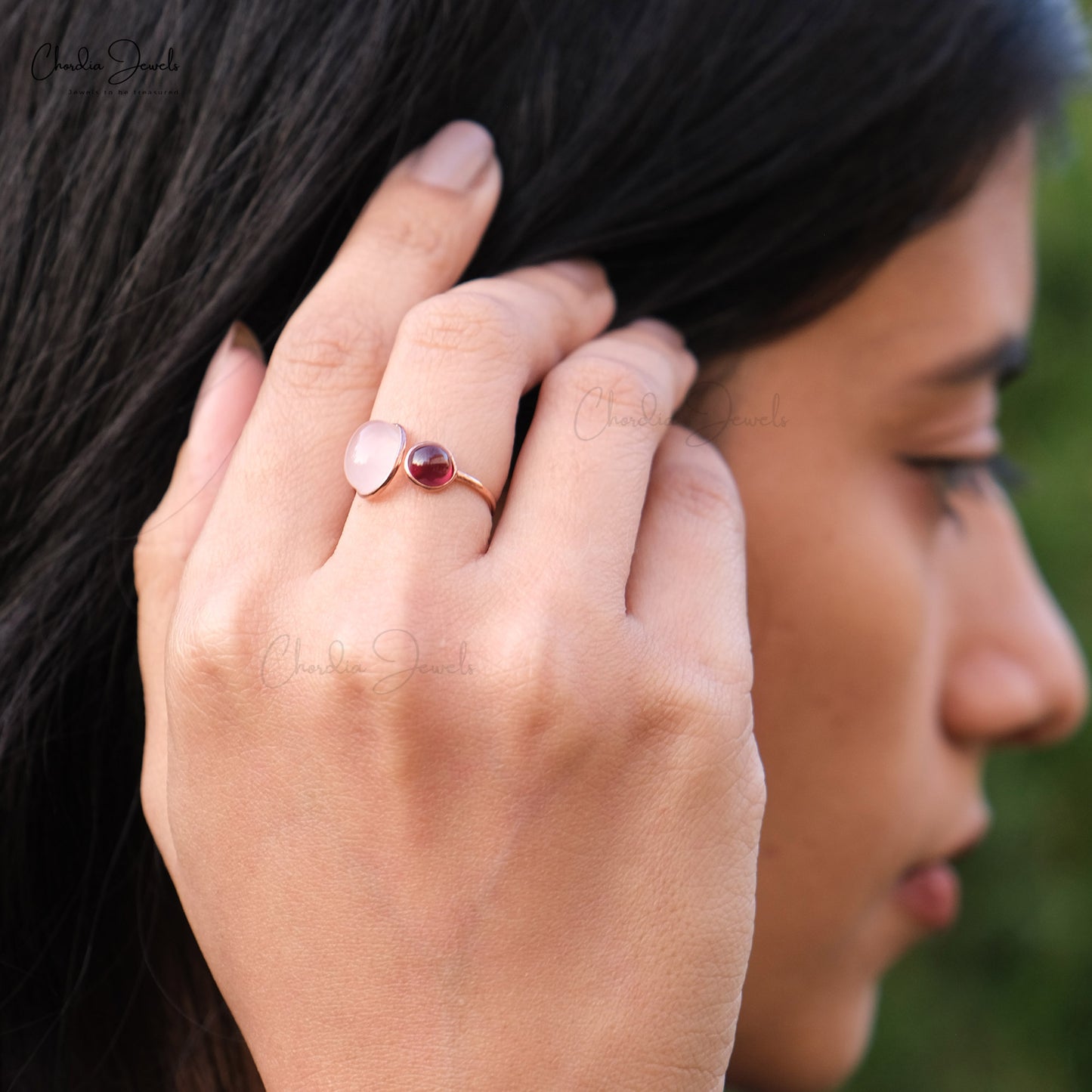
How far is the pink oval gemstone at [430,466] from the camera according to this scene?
2.94ft

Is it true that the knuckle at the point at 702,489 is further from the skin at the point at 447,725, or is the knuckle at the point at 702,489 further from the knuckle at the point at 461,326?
the knuckle at the point at 461,326

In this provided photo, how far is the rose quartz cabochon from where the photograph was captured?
90 cm

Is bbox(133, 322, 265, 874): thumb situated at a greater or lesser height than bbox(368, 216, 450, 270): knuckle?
lesser

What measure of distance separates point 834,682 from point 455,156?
0.71 metres

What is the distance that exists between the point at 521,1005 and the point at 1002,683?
0.87 m

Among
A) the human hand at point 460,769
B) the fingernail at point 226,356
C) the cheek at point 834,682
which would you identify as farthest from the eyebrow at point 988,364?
the fingernail at point 226,356

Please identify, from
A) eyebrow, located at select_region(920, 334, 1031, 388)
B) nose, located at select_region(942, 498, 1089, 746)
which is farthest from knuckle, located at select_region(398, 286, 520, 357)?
nose, located at select_region(942, 498, 1089, 746)

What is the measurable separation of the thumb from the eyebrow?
744 millimetres

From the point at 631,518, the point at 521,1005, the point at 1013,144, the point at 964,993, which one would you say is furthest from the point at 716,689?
the point at 964,993

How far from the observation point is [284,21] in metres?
1.03

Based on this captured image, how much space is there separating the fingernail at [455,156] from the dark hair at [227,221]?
0.03 metres

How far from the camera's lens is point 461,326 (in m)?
0.95

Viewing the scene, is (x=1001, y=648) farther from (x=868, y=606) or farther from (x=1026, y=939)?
(x=1026, y=939)

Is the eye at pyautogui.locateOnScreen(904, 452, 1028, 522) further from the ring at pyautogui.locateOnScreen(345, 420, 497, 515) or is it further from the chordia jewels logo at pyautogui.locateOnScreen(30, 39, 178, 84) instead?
the chordia jewels logo at pyautogui.locateOnScreen(30, 39, 178, 84)
